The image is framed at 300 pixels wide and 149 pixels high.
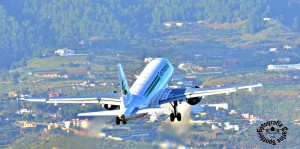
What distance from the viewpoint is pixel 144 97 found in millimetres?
106688

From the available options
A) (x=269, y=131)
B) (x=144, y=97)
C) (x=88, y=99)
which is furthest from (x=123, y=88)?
(x=269, y=131)

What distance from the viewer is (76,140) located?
4405 inches

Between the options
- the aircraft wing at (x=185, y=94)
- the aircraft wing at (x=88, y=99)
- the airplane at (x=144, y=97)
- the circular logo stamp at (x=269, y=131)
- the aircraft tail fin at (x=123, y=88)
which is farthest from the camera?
the circular logo stamp at (x=269, y=131)

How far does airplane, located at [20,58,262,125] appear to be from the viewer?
103062 millimetres

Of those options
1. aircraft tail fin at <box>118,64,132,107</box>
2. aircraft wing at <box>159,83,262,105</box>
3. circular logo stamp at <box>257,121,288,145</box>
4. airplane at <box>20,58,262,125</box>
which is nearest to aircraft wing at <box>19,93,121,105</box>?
airplane at <box>20,58,262,125</box>

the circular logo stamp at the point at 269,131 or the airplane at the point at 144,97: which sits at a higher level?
the circular logo stamp at the point at 269,131

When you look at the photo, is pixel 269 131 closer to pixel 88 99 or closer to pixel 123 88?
pixel 88 99

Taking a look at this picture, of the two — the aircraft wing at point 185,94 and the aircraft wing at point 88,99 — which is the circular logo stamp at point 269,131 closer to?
the aircraft wing at point 185,94

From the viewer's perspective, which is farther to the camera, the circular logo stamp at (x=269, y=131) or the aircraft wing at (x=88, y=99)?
the circular logo stamp at (x=269, y=131)

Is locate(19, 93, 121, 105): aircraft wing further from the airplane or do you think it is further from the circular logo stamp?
the circular logo stamp

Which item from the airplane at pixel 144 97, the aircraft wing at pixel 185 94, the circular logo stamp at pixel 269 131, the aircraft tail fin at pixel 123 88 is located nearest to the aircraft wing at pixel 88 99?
the airplane at pixel 144 97

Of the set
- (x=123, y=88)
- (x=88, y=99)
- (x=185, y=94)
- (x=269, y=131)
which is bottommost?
(x=123, y=88)

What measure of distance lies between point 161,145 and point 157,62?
229 inches

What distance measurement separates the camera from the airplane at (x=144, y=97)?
103062 millimetres
